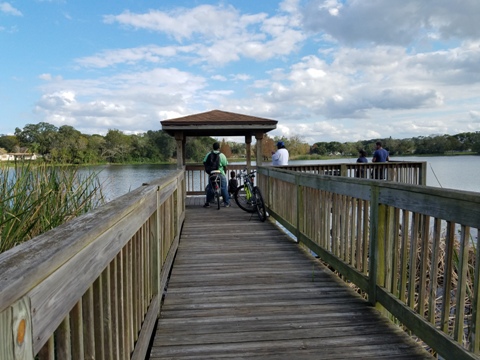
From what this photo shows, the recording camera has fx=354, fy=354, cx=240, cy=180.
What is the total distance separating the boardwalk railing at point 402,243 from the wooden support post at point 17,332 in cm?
207

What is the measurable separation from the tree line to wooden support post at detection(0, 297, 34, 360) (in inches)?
202

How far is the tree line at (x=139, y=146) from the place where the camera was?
6156 millimetres

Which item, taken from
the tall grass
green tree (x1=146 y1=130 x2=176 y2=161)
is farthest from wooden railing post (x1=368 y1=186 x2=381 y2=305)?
green tree (x1=146 y1=130 x2=176 y2=161)

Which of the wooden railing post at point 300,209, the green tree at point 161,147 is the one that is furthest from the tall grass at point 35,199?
the green tree at point 161,147

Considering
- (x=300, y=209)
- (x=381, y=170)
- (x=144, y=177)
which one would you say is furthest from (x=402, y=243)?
(x=144, y=177)

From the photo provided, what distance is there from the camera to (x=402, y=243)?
276 centimetres

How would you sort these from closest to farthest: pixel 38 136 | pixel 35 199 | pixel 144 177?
pixel 35 199 → pixel 38 136 → pixel 144 177

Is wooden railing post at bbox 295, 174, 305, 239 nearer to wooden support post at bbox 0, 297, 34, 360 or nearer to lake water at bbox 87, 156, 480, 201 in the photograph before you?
lake water at bbox 87, 156, 480, 201

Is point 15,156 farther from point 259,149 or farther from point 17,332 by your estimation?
point 259,149

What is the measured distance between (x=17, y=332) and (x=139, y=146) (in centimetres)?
2571

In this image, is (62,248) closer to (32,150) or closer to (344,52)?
(32,150)

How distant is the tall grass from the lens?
336 cm

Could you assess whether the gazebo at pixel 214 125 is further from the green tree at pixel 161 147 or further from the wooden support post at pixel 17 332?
the green tree at pixel 161 147

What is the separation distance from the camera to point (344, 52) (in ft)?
71.9
